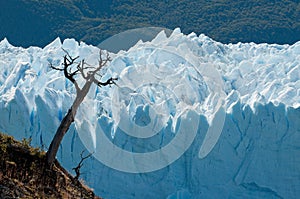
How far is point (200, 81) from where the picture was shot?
20.9m

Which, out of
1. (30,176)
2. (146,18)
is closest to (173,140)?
(30,176)

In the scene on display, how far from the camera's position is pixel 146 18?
156 feet

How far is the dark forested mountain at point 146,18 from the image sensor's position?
42531 millimetres

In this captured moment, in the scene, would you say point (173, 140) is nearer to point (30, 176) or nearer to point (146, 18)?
point (30, 176)

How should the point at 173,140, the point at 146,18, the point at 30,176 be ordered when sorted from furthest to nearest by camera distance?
1. the point at 146,18
2. the point at 173,140
3. the point at 30,176

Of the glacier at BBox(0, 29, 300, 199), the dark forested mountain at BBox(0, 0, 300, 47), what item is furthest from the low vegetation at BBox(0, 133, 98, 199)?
the dark forested mountain at BBox(0, 0, 300, 47)

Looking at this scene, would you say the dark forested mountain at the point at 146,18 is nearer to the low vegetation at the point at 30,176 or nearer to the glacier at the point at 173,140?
the glacier at the point at 173,140

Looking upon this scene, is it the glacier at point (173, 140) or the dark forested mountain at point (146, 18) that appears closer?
the glacier at point (173, 140)

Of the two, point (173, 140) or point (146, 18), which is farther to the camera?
point (146, 18)

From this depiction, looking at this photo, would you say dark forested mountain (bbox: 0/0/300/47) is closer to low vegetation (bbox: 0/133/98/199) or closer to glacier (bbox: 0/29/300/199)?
glacier (bbox: 0/29/300/199)

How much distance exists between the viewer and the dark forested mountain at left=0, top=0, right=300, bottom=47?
42.5 meters

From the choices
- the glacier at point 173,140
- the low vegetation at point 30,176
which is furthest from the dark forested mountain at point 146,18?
the low vegetation at point 30,176

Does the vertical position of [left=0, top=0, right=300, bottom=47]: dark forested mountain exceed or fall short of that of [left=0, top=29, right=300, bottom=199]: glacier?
it exceeds it

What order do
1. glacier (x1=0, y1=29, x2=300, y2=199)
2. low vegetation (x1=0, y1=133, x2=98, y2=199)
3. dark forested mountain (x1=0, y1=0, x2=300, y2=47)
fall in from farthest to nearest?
dark forested mountain (x1=0, y1=0, x2=300, y2=47) → glacier (x1=0, y1=29, x2=300, y2=199) → low vegetation (x1=0, y1=133, x2=98, y2=199)
